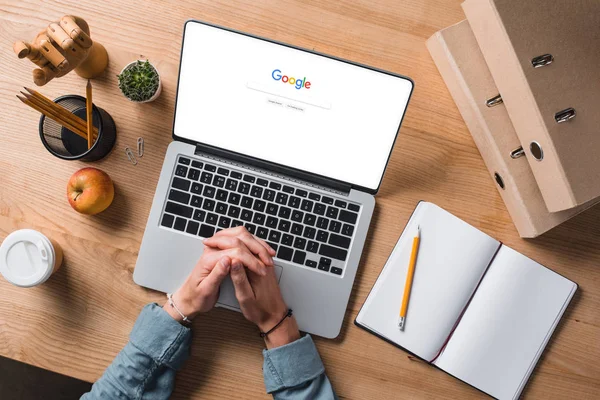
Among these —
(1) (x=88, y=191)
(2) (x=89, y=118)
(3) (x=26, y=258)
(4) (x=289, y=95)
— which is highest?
(4) (x=289, y=95)

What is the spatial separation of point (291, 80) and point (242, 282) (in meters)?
0.32

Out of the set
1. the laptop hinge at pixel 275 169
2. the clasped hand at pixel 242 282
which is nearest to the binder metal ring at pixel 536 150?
the laptop hinge at pixel 275 169

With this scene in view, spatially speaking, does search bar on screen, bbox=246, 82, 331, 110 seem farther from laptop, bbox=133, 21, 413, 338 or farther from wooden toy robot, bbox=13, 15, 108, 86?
wooden toy robot, bbox=13, 15, 108, 86

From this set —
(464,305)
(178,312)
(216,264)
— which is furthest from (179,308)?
(464,305)

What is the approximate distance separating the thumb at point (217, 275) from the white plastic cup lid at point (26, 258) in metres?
0.25

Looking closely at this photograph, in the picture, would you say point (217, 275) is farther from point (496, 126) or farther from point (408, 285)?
point (496, 126)

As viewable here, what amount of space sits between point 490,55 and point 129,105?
59 cm

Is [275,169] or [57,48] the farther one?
[275,169]

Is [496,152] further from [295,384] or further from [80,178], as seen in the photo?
[80,178]

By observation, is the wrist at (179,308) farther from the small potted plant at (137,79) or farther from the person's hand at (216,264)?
the small potted plant at (137,79)

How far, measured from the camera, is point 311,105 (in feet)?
2.45

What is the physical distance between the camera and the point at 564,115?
0.67 metres

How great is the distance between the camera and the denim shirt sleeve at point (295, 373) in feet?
2.51

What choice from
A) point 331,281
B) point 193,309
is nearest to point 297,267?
point 331,281
